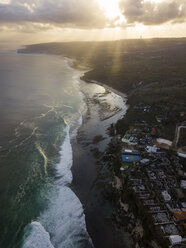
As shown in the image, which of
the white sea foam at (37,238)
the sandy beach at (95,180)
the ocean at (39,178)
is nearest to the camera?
the white sea foam at (37,238)

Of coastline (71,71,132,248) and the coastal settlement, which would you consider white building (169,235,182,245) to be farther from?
coastline (71,71,132,248)

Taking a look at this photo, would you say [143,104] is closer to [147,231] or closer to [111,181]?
[111,181]

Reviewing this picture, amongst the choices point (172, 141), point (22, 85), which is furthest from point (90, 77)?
point (172, 141)

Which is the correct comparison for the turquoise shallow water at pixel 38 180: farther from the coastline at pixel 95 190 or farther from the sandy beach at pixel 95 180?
the sandy beach at pixel 95 180

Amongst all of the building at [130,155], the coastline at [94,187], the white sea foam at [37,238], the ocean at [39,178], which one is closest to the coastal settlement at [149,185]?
the building at [130,155]

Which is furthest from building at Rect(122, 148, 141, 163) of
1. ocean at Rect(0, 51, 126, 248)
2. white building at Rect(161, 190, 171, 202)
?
ocean at Rect(0, 51, 126, 248)
